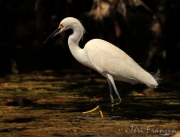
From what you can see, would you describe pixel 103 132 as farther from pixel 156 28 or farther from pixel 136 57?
pixel 136 57

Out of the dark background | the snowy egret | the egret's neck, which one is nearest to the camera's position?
the snowy egret

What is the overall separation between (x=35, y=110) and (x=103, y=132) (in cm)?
212

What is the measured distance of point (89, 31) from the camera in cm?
1570

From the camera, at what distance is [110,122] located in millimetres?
7410

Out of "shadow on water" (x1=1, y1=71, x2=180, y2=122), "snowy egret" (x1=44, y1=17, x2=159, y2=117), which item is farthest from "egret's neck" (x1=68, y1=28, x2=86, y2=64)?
"shadow on water" (x1=1, y1=71, x2=180, y2=122)

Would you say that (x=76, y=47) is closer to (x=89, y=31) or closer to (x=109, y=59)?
(x=109, y=59)

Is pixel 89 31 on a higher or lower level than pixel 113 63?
higher

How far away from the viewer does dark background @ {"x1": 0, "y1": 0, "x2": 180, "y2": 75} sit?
595 inches

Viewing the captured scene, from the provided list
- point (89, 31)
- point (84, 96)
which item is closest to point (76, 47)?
point (84, 96)

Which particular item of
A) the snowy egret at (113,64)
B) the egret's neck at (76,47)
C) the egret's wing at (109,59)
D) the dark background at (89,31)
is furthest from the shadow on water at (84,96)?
the dark background at (89,31)

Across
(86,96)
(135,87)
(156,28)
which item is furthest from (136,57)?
(86,96)

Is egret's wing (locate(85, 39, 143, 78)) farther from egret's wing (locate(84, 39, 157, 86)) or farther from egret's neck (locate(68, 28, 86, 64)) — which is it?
egret's neck (locate(68, 28, 86, 64))

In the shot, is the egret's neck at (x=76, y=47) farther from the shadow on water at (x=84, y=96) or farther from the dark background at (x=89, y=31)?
the dark background at (x=89, y=31)

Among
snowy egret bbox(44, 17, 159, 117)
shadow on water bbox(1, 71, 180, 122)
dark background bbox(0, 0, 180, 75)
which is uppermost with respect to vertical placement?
dark background bbox(0, 0, 180, 75)
